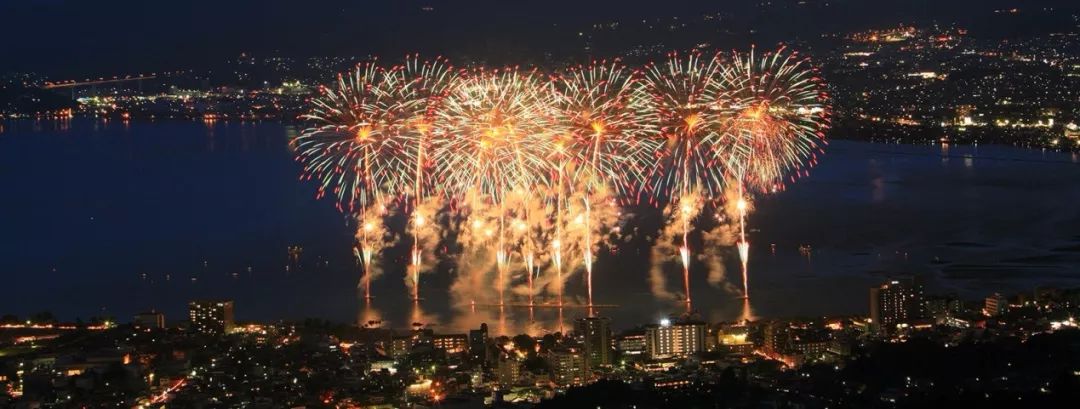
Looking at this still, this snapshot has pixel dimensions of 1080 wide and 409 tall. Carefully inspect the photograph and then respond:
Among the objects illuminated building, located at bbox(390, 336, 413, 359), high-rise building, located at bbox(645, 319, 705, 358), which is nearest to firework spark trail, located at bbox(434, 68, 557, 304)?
illuminated building, located at bbox(390, 336, 413, 359)

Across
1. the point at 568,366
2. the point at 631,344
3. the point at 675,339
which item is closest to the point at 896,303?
the point at 675,339

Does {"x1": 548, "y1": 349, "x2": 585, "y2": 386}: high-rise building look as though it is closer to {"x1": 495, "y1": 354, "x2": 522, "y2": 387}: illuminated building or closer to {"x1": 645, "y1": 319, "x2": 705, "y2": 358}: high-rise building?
{"x1": 495, "y1": 354, "x2": 522, "y2": 387}: illuminated building

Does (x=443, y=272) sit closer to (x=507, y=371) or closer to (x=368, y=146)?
(x=368, y=146)

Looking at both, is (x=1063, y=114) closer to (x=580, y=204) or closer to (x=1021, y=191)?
(x=1021, y=191)

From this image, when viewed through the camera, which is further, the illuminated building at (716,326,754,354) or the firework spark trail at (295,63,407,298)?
the firework spark trail at (295,63,407,298)

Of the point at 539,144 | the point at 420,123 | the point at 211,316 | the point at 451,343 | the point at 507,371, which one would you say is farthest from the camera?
the point at 420,123

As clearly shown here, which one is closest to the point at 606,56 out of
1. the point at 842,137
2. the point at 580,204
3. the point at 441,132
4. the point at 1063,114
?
the point at 842,137

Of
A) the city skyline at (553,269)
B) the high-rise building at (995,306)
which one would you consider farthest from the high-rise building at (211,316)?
the high-rise building at (995,306)
